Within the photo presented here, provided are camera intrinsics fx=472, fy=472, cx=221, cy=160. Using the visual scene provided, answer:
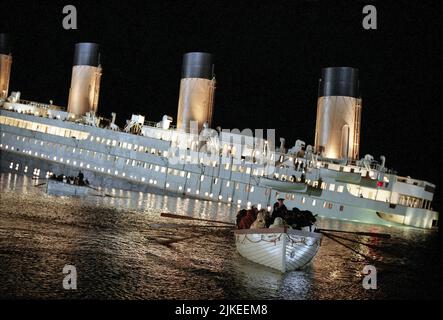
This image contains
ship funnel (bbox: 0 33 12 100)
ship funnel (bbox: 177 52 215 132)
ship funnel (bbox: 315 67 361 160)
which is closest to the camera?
ship funnel (bbox: 315 67 361 160)

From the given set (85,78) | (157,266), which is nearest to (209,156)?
(85,78)

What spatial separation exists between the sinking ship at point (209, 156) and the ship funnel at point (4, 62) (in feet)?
23.9

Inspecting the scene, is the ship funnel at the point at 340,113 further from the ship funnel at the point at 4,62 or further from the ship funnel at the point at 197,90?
the ship funnel at the point at 4,62

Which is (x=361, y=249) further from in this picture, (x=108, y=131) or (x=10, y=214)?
(x=108, y=131)

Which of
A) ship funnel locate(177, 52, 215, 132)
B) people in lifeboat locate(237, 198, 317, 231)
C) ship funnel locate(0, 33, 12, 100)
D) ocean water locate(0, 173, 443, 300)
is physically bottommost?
ocean water locate(0, 173, 443, 300)

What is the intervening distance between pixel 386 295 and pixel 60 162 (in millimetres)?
37878

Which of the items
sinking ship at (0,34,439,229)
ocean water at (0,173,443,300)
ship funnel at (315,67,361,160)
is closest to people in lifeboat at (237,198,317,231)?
ocean water at (0,173,443,300)

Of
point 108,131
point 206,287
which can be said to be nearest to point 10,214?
point 206,287

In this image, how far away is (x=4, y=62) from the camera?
54688 mm

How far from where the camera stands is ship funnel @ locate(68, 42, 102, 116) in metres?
48.9

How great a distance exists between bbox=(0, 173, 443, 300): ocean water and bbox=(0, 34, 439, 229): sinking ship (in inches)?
515

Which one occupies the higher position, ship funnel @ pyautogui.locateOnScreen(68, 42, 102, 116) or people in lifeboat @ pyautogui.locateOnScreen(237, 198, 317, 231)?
ship funnel @ pyautogui.locateOnScreen(68, 42, 102, 116)

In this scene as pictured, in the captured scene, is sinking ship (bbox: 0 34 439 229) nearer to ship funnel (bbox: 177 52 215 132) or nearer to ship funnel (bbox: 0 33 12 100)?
ship funnel (bbox: 177 52 215 132)
